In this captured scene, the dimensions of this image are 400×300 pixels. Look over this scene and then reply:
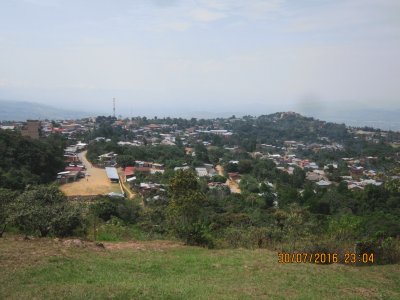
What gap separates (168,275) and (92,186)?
24.5 metres

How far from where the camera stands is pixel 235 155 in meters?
51.1

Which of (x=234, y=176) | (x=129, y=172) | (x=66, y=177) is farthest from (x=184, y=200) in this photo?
(x=234, y=176)

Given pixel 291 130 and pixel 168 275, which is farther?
pixel 291 130

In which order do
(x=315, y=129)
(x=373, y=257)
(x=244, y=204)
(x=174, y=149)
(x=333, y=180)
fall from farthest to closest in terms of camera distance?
(x=315, y=129)
(x=174, y=149)
(x=333, y=180)
(x=244, y=204)
(x=373, y=257)

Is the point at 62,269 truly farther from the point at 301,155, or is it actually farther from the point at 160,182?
the point at 301,155

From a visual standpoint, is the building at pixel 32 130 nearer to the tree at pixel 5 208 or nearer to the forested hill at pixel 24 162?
the forested hill at pixel 24 162

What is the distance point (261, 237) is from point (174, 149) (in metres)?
37.7

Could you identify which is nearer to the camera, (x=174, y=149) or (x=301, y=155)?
(x=174, y=149)

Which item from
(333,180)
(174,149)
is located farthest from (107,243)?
(174,149)

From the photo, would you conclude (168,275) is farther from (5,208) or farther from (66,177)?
(66,177)

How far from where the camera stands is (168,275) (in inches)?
255
